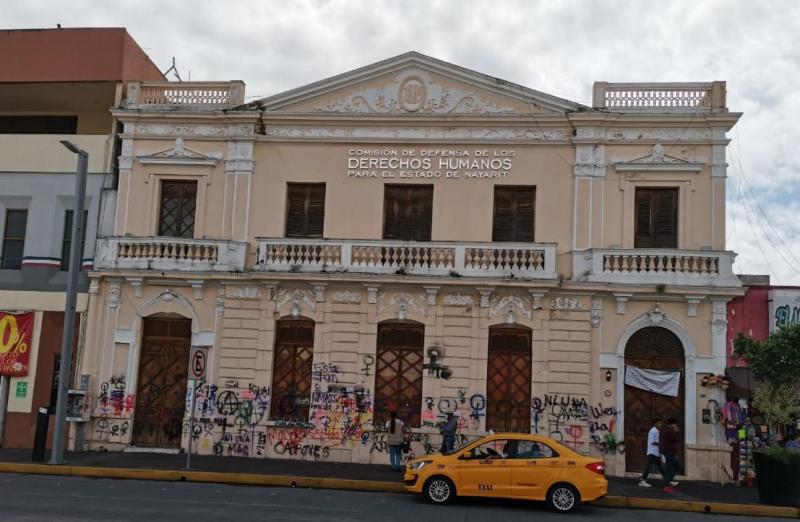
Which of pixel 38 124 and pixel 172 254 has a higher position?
pixel 38 124

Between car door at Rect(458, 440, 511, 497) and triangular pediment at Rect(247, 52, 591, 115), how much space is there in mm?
9985

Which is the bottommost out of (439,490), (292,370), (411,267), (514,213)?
(439,490)

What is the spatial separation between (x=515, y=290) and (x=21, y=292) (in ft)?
44.6

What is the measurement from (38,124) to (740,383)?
20.9 metres

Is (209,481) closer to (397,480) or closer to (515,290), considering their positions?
(397,480)

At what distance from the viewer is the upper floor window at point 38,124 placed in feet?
79.1

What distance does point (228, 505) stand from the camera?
45.2ft

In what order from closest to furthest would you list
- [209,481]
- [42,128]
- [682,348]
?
[209,481]
[682,348]
[42,128]

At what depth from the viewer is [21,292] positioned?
22.3 m

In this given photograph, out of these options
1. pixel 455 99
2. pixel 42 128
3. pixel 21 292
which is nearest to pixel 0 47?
pixel 42 128

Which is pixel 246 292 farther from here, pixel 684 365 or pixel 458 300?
pixel 684 365

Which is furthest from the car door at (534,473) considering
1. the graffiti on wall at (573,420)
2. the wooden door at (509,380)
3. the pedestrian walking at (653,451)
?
the wooden door at (509,380)

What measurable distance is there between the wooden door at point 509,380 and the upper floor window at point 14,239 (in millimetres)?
13570

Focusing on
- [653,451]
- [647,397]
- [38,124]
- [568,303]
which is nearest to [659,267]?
[568,303]
